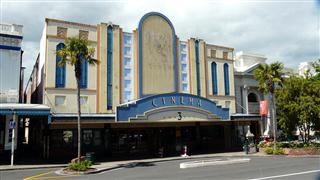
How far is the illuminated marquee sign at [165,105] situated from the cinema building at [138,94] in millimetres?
94

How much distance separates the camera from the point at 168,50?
40.0 m

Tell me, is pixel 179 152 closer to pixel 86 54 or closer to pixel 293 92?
pixel 293 92

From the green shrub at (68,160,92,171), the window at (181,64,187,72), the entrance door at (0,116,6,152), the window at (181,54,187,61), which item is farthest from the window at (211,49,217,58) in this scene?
the entrance door at (0,116,6,152)

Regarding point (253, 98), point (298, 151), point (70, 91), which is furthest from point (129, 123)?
point (253, 98)

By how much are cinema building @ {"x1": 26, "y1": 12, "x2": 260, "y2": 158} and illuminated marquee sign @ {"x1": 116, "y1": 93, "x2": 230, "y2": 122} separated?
0.09 metres

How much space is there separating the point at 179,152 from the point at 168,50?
477 inches

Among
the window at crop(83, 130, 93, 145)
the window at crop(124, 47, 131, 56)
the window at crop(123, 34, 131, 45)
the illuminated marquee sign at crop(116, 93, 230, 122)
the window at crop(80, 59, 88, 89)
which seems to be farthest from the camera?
the window at crop(123, 34, 131, 45)

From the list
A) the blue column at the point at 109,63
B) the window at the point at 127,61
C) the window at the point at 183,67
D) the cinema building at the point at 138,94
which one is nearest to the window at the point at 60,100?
the cinema building at the point at 138,94

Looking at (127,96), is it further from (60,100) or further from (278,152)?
(278,152)

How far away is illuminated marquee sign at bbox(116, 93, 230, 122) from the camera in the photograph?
104 ft

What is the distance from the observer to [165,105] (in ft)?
111

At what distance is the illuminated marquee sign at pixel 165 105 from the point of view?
104 feet

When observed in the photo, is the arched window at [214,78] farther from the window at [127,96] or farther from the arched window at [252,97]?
the window at [127,96]

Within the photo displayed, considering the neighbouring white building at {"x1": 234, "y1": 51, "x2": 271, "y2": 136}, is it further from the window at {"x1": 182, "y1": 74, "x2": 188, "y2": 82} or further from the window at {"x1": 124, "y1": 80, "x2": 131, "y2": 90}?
the window at {"x1": 124, "y1": 80, "x2": 131, "y2": 90}
